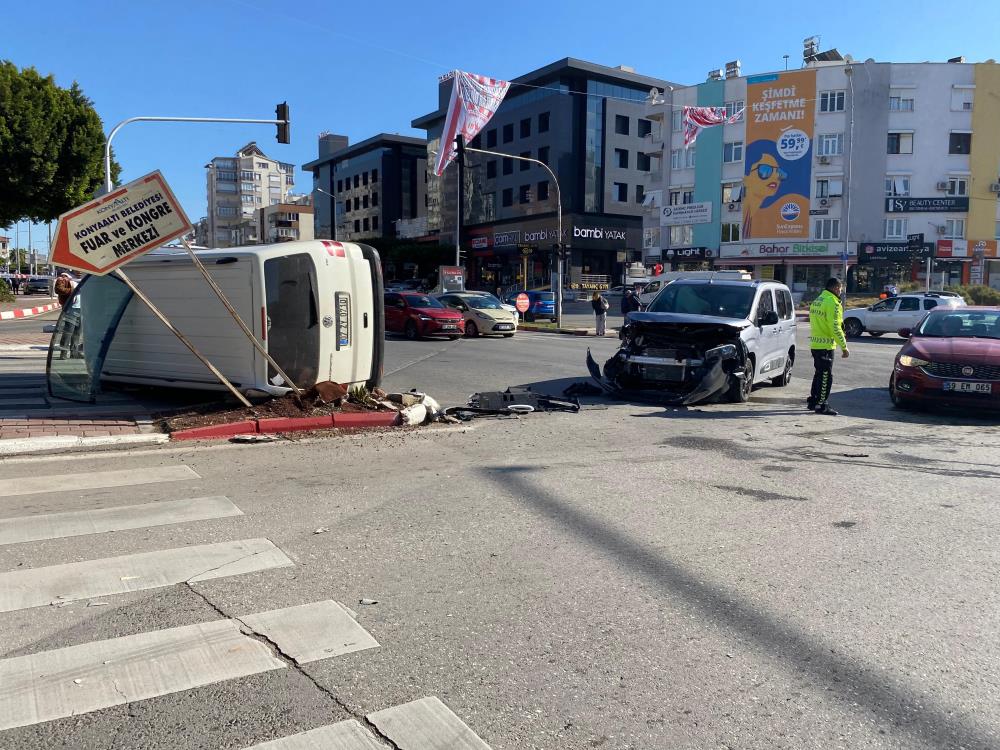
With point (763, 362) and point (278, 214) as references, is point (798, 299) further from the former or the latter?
point (278, 214)

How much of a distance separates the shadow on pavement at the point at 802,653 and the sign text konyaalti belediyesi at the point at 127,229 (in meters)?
6.01

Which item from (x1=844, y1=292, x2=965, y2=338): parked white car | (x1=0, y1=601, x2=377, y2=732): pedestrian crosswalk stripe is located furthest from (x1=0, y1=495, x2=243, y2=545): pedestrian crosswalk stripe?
(x1=844, y1=292, x2=965, y2=338): parked white car

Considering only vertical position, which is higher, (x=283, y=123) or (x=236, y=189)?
(x=236, y=189)

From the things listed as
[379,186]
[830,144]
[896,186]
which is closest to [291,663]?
[830,144]

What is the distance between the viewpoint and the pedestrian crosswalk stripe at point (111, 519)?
5109mm

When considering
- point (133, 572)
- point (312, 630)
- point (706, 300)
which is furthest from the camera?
point (706, 300)

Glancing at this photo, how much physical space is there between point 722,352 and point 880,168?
47.8 m

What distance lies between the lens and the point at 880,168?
5178 centimetres

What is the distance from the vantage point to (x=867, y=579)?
4.50 m

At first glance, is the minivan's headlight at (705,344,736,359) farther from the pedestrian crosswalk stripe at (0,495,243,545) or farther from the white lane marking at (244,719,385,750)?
the white lane marking at (244,719,385,750)

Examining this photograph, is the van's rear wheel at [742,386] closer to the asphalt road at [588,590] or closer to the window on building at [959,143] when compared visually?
the asphalt road at [588,590]

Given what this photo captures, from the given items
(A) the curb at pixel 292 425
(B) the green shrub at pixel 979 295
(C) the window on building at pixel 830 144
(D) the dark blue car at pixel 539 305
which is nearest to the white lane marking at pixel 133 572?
(A) the curb at pixel 292 425

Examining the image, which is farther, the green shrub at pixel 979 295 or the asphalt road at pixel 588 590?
the green shrub at pixel 979 295

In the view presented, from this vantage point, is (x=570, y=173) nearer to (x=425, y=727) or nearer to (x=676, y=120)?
(x=676, y=120)
